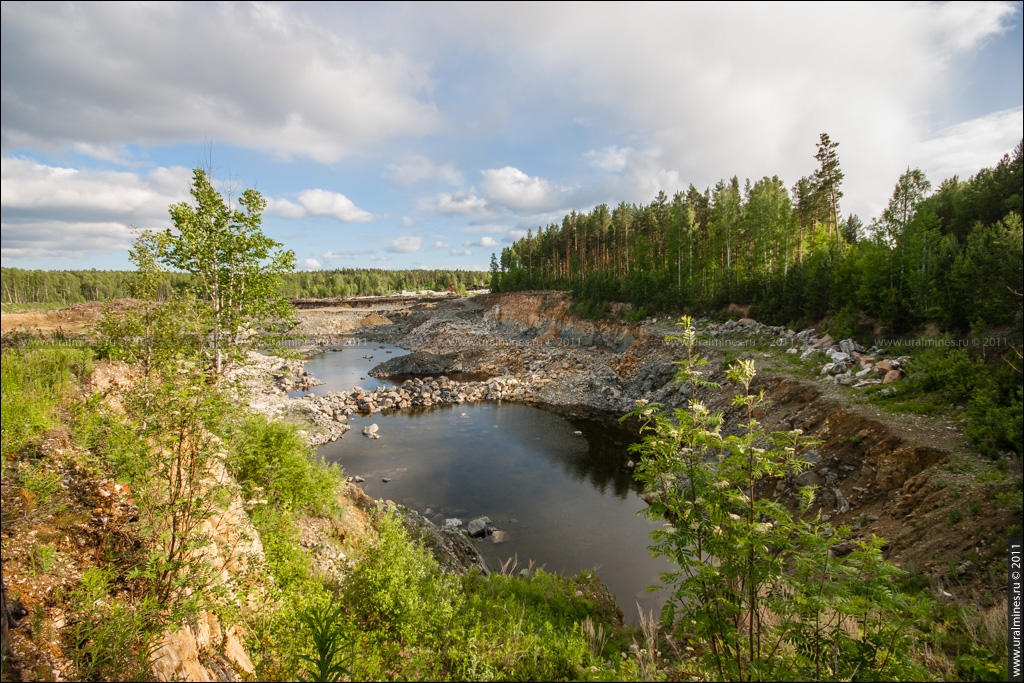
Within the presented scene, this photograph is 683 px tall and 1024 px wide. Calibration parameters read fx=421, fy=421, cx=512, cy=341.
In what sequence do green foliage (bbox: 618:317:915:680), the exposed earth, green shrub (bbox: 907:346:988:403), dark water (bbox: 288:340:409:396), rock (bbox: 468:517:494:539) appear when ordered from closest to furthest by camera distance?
green foliage (bbox: 618:317:915:680)
the exposed earth
green shrub (bbox: 907:346:988:403)
rock (bbox: 468:517:494:539)
dark water (bbox: 288:340:409:396)

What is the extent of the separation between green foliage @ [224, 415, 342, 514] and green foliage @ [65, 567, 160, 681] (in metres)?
4.77

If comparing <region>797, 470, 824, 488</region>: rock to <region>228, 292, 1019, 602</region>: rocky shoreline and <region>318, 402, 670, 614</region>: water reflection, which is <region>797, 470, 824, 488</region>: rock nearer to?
<region>228, 292, 1019, 602</region>: rocky shoreline

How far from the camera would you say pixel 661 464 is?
437cm

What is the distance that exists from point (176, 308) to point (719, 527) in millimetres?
9076

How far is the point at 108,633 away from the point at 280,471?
6.31 meters

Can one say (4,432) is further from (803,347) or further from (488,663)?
(803,347)

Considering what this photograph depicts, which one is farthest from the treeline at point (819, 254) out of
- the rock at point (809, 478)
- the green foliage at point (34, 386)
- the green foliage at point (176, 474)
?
the green foliage at point (34, 386)

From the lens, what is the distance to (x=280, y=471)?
10.3 m

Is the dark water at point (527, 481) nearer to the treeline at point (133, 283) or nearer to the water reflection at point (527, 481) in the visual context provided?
the water reflection at point (527, 481)

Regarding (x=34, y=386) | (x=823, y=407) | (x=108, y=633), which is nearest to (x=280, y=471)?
(x=34, y=386)

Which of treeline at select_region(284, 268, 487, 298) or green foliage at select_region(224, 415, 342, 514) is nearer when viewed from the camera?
green foliage at select_region(224, 415, 342, 514)

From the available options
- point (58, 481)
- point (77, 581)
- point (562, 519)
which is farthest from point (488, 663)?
point (562, 519)

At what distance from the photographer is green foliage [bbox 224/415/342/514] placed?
9883mm

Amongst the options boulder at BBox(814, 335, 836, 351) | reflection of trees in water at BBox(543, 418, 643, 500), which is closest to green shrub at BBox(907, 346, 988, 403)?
boulder at BBox(814, 335, 836, 351)
